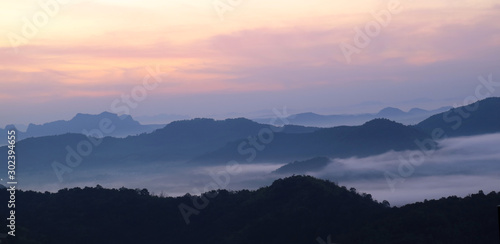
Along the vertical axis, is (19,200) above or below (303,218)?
above

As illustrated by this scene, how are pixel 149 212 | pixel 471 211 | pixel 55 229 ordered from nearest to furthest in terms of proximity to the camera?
1. pixel 471 211
2. pixel 55 229
3. pixel 149 212

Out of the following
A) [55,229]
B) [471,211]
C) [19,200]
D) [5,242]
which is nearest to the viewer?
[5,242]

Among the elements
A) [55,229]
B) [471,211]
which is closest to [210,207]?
[55,229]


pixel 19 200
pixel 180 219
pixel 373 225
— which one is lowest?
pixel 373 225

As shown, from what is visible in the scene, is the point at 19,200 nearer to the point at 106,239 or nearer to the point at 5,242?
the point at 106,239

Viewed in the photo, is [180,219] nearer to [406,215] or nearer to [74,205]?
[74,205]

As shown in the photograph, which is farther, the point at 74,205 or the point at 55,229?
the point at 74,205
